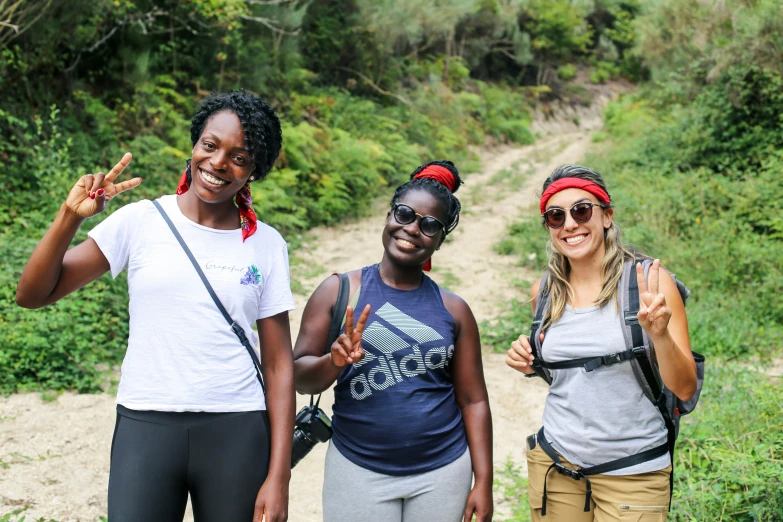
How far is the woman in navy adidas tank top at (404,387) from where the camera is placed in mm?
2275

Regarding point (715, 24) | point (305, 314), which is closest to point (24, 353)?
point (305, 314)

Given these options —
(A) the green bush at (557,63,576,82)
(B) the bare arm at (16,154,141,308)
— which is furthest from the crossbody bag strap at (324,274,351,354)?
(A) the green bush at (557,63,576,82)

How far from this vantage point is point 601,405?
234 centimetres

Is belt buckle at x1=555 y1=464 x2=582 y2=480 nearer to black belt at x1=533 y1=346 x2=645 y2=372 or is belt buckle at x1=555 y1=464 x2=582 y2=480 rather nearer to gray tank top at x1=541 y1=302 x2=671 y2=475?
gray tank top at x1=541 y1=302 x2=671 y2=475

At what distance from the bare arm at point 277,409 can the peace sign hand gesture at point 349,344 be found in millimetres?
162

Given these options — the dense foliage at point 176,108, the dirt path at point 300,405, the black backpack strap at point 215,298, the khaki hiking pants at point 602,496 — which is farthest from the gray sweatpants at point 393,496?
the dense foliage at point 176,108

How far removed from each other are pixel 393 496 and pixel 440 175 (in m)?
1.17

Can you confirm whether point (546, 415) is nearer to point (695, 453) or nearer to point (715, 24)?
→ point (695, 453)

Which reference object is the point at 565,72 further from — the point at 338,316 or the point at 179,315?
the point at 179,315

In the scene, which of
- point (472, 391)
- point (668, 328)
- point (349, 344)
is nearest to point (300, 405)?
point (472, 391)

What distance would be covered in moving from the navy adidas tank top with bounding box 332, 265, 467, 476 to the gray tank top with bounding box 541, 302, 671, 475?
40 cm

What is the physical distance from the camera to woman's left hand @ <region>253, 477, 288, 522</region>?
204cm

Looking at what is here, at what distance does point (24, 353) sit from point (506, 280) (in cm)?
556

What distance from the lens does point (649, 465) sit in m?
2.31
